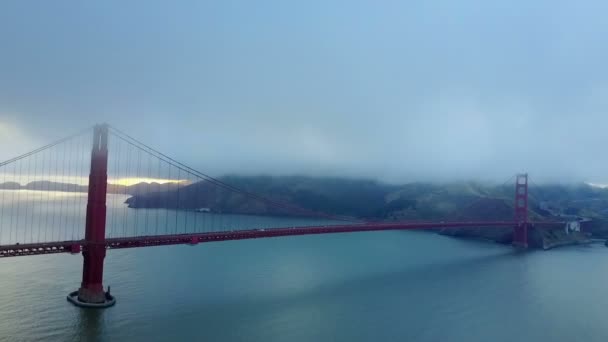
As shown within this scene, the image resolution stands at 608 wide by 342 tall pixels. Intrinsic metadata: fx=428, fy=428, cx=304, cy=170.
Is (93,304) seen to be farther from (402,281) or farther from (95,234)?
(402,281)

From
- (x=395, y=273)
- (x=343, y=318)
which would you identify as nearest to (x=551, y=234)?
(x=395, y=273)

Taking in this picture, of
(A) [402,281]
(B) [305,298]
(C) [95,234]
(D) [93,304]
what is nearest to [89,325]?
(D) [93,304]

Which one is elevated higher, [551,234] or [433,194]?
[433,194]

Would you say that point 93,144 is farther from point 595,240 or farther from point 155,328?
point 595,240

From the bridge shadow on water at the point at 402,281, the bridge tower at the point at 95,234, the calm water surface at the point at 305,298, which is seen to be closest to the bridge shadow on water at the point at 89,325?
the calm water surface at the point at 305,298

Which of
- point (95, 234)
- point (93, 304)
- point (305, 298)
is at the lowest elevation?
point (305, 298)
